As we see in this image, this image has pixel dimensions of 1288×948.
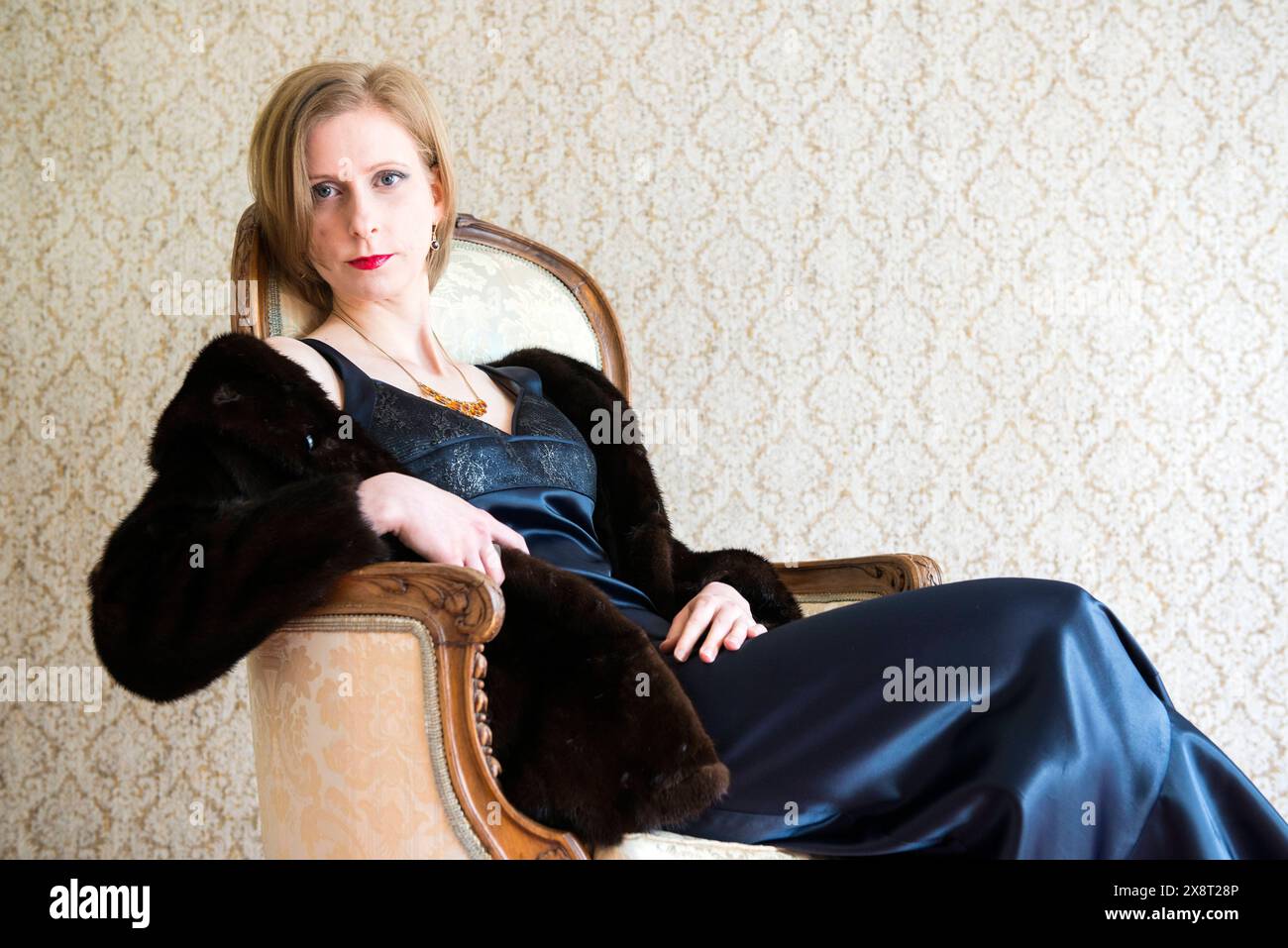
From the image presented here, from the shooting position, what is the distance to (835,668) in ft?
4.40

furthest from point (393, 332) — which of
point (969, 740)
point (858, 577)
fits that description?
point (969, 740)

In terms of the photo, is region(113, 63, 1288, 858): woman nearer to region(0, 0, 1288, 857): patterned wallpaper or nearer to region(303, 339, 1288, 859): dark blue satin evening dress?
region(303, 339, 1288, 859): dark blue satin evening dress

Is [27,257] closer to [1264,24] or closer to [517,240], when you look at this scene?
[517,240]

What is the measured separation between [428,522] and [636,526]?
634 millimetres

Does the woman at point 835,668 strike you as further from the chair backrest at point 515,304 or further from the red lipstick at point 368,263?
the chair backrest at point 515,304

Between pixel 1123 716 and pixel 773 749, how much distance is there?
0.42 meters

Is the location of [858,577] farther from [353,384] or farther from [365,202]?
[365,202]

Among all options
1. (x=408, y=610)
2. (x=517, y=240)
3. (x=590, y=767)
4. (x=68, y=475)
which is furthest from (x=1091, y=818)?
(x=68, y=475)

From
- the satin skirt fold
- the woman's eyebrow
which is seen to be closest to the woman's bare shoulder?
the woman's eyebrow

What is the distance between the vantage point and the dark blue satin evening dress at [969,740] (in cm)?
114

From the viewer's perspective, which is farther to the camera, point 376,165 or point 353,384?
point 376,165

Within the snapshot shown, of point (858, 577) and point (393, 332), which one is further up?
point (393, 332)

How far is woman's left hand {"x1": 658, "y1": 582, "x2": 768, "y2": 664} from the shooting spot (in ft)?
4.94

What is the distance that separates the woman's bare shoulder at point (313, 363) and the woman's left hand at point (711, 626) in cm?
64
